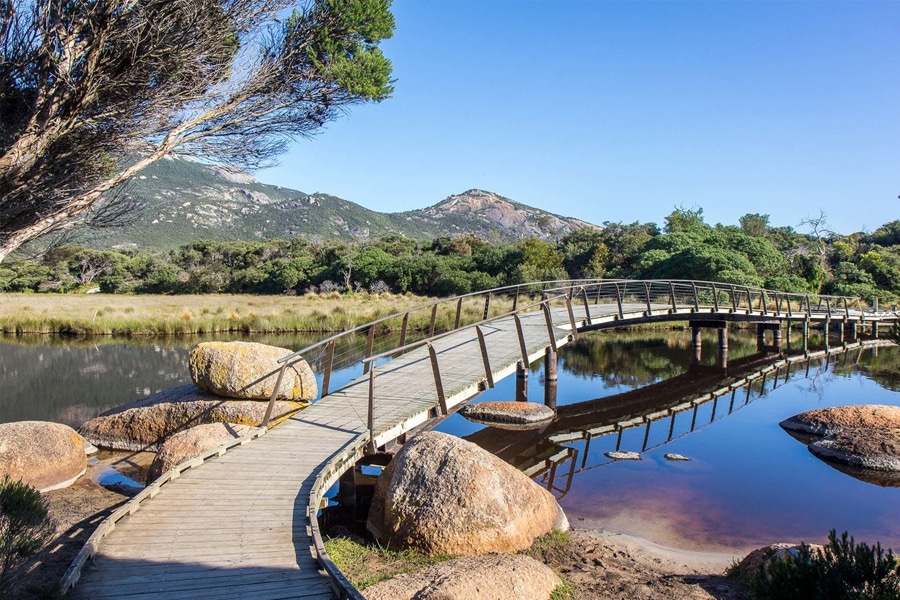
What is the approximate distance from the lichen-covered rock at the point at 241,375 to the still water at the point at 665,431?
340 cm

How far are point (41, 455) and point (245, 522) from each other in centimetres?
492

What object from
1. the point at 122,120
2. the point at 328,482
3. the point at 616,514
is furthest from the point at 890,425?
the point at 122,120

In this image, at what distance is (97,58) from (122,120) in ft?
4.16

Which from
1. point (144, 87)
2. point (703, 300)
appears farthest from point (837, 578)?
point (703, 300)

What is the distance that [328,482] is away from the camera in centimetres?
696

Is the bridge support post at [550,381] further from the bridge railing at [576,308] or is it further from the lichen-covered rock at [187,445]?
the lichen-covered rock at [187,445]

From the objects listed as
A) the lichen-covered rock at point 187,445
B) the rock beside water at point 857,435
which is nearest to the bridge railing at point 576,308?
the lichen-covered rock at point 187,445

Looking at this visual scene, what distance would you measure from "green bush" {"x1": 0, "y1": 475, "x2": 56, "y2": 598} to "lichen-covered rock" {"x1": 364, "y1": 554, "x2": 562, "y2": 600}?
2.40 m

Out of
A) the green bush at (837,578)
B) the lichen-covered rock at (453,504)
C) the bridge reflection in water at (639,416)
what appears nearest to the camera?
the green bush at (837,578)

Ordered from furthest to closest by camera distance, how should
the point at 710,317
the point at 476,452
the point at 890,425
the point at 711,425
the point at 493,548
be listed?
the point at 710,317 < the point at 711,425 < the point at 890,425 < the point at 476,452 < the point at 493,548

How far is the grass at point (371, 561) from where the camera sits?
601 centimetres

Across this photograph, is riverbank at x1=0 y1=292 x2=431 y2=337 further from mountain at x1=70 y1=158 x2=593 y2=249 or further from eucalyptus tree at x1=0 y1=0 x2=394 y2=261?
mountain at x1=70 y1=158 x2=593 y2=249

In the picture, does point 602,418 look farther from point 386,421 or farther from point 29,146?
point 29,146

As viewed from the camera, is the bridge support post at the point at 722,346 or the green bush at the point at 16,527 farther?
the bridge support post at the point at 722,346
